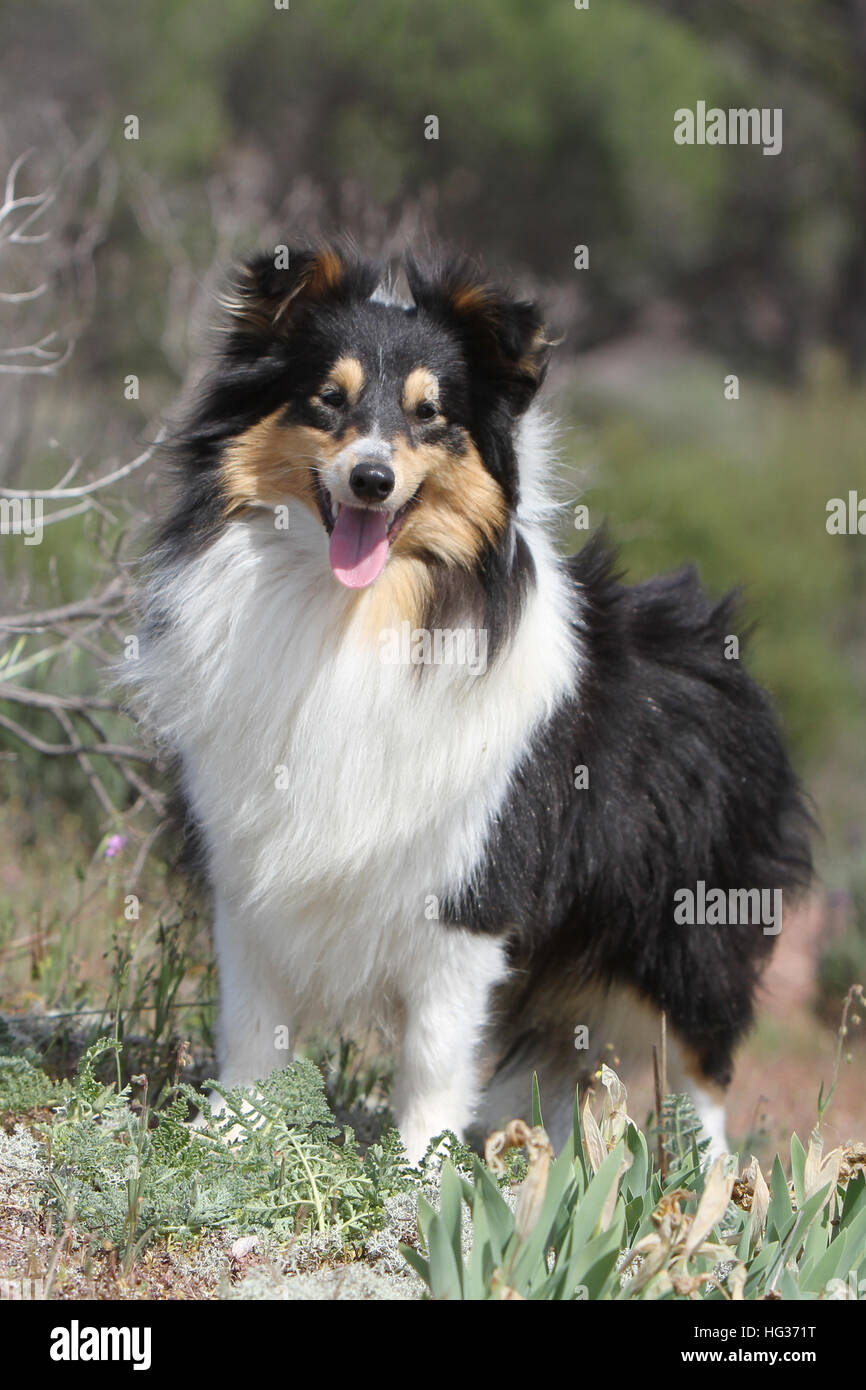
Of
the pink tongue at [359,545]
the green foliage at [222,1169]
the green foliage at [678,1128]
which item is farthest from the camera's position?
the green foliage at [678,1128]

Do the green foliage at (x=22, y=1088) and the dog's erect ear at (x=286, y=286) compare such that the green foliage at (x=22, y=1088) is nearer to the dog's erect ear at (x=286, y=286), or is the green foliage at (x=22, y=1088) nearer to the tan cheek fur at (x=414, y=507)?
the tan cheek fur at (x=414, y=507)

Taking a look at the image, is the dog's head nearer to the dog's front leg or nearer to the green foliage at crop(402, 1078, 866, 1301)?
the dog's front leg

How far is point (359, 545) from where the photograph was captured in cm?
360

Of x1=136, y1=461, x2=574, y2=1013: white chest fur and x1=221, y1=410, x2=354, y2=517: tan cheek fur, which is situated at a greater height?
x1=221, y1=410, x2=354, y2=517: tan cheek fur

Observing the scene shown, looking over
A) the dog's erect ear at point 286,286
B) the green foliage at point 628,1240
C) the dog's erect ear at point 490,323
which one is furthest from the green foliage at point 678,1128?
the dog's erect ear at point 286,286

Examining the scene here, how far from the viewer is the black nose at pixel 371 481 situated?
3412 millimetres

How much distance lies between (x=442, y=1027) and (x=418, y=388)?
1679mm

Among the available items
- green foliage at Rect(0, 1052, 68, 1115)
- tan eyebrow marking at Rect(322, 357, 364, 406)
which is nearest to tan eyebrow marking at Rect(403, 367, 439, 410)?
tan eyebrow marking at Rect(322, 357, 364, 406)

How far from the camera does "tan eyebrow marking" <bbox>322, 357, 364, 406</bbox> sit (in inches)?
142

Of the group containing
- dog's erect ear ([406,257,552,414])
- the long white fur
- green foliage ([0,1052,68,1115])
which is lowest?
green foliage ([0,1052,68,1115])

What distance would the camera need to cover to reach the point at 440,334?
3732 mm

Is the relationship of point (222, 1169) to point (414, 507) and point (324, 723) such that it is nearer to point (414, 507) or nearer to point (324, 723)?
point (324, 723)

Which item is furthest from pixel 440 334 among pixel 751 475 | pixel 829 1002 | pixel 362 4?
pixel 362 4
